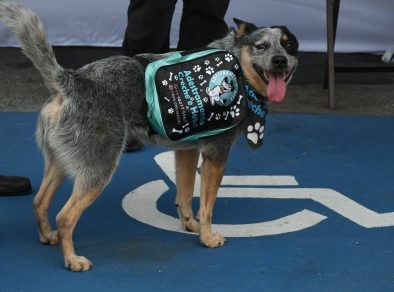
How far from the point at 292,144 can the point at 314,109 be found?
1.06m

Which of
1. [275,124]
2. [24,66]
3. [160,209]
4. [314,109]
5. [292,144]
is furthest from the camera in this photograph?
[24,66]

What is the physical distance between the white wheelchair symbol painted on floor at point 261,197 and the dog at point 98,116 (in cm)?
31

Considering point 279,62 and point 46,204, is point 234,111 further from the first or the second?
point 46,204

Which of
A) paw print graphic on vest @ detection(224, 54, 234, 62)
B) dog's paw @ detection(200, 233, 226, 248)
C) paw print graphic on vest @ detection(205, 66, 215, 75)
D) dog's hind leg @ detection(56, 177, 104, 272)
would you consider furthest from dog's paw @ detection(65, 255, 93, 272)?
paw print graphic on vest @ detection(224, 54, 234, 62)

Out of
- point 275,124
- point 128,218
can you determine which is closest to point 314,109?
point 275,124

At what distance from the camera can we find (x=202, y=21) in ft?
17.0

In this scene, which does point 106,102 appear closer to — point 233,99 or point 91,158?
point 91,158

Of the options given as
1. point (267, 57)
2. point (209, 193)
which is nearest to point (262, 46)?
point (267, 57)

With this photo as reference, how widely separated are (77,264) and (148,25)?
6.45ft

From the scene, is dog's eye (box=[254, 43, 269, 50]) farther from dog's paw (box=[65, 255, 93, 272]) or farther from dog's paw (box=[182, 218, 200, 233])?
dog's paw (box=[65, 255, 93, 272])

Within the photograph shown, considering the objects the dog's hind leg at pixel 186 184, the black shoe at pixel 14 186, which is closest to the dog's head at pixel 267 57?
the dog's hind leg at pixel 186 184

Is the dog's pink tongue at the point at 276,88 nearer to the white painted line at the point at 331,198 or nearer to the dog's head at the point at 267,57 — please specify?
the dog's head at the point at 267,57

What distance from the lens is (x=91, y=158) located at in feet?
12.1

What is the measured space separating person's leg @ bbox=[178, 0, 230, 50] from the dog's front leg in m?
1.42
